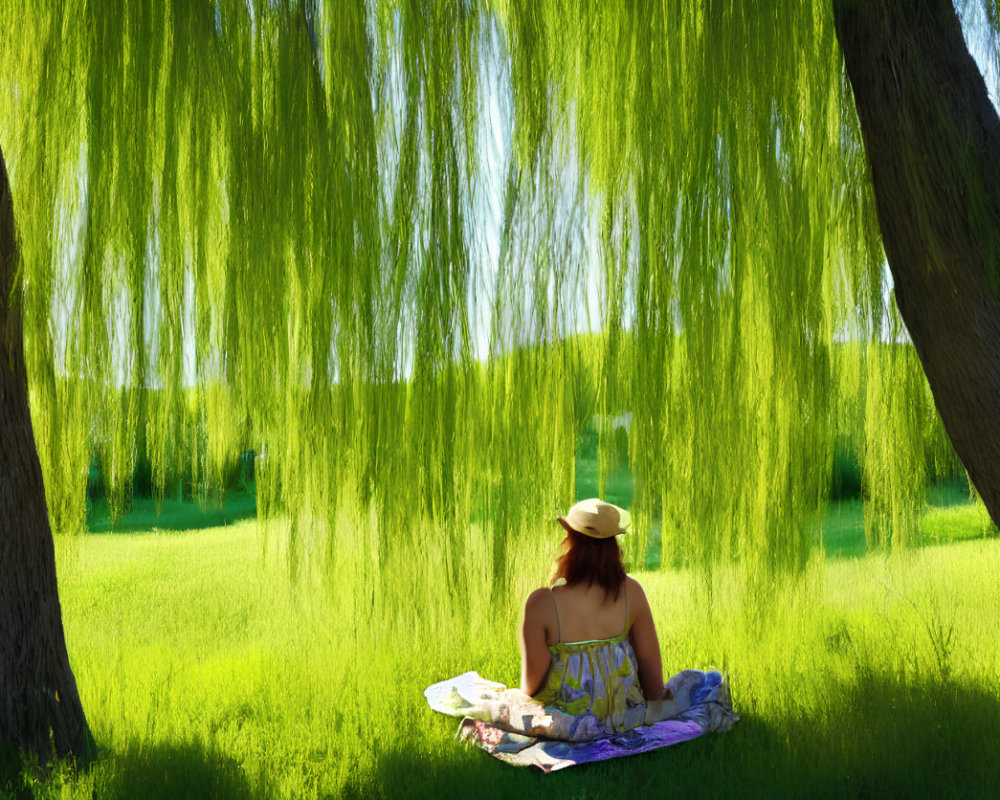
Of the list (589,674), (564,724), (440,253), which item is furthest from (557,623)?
(440,253)

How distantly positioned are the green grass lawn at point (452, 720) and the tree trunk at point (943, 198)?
1.06 m

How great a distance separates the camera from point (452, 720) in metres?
3.35

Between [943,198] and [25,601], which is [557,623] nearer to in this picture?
[25,601]

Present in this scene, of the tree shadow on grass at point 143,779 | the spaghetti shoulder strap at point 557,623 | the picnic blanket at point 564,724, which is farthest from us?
the spaghetti shoulder strap at point 557,623

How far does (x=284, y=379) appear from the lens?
10.4ft

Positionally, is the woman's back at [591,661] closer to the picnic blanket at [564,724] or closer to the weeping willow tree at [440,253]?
the picnic blanket at [564,724]

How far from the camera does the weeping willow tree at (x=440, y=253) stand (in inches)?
123

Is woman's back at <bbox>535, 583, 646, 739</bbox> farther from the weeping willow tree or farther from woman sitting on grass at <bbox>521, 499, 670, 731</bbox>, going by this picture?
the weeping willow tree

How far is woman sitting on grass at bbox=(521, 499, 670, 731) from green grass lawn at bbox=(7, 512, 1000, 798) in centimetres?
15

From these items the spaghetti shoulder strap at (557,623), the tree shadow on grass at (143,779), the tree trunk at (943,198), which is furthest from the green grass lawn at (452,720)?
the tree trunk at (943,198)

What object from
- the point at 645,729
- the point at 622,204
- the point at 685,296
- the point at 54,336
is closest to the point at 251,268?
the point at 54,336

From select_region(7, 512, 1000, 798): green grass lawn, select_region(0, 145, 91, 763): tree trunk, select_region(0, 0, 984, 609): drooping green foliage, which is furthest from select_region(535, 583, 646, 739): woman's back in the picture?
select_region(0, 145, 91, 763): tree trunk

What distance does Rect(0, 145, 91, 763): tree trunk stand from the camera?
285 cm

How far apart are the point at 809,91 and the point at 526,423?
1.73 metres
